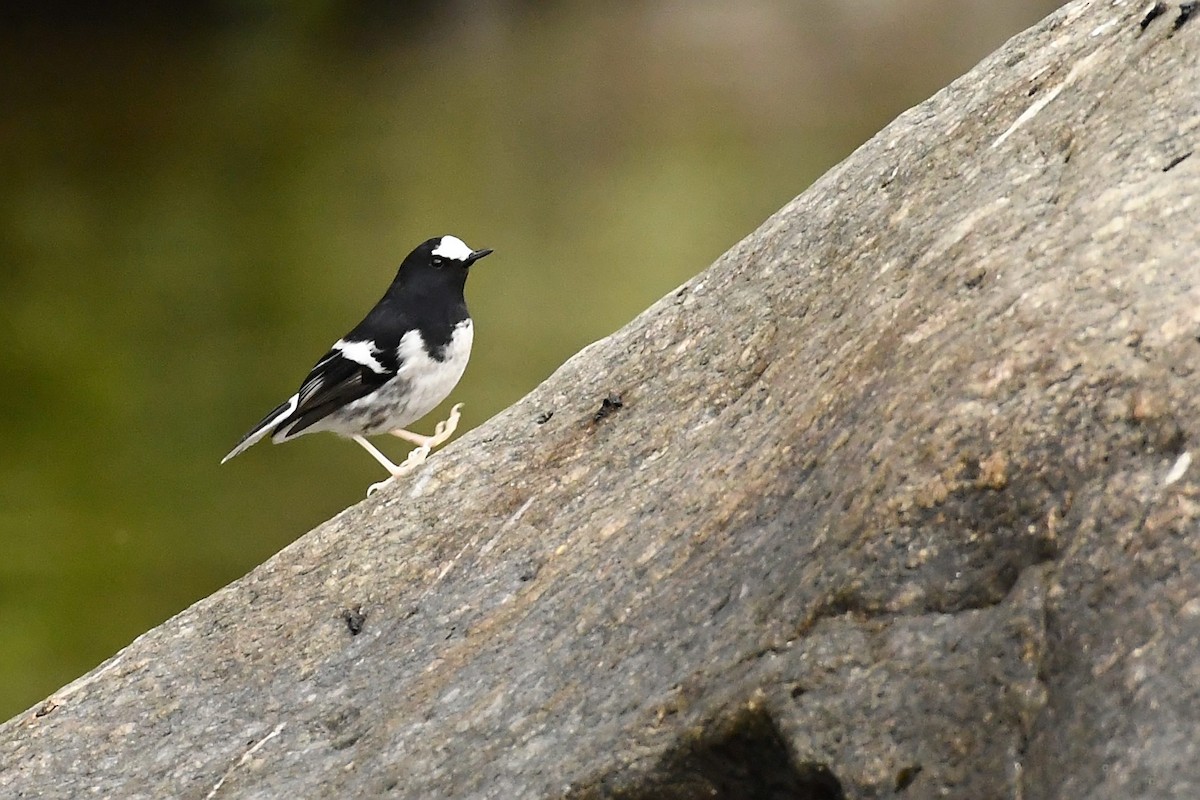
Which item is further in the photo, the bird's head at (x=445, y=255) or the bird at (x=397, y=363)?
the bird's head at (x=445, y=255)

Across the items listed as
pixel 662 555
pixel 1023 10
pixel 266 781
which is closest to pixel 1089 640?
pixel 662 555

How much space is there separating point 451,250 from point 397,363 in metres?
0.61

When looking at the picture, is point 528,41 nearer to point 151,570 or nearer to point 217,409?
point 217,409

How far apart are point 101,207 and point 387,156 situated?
247 centimetres

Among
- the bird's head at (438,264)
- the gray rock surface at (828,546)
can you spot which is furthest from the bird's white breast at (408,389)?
the gray rock surface at (828,546)

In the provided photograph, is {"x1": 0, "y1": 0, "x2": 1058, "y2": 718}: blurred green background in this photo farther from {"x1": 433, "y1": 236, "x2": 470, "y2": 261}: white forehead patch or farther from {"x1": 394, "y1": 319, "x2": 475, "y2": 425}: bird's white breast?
{"x1": 394, "y1": 319, "x2": 475, "y2": 425}: bird's white breast

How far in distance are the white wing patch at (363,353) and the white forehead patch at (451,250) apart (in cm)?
53

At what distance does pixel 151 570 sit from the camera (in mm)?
10414

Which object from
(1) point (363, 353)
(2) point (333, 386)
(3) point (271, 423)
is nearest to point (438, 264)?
(1) point (363, 353)

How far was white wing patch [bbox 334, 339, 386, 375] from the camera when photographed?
216 inches

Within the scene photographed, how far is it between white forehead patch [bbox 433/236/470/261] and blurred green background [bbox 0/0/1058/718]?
3760 millimetres

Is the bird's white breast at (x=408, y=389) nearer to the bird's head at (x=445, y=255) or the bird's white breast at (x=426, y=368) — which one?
the bird's white breast at (x=426, y=368)

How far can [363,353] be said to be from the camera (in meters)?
5.55

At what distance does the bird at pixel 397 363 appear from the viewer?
549cm
